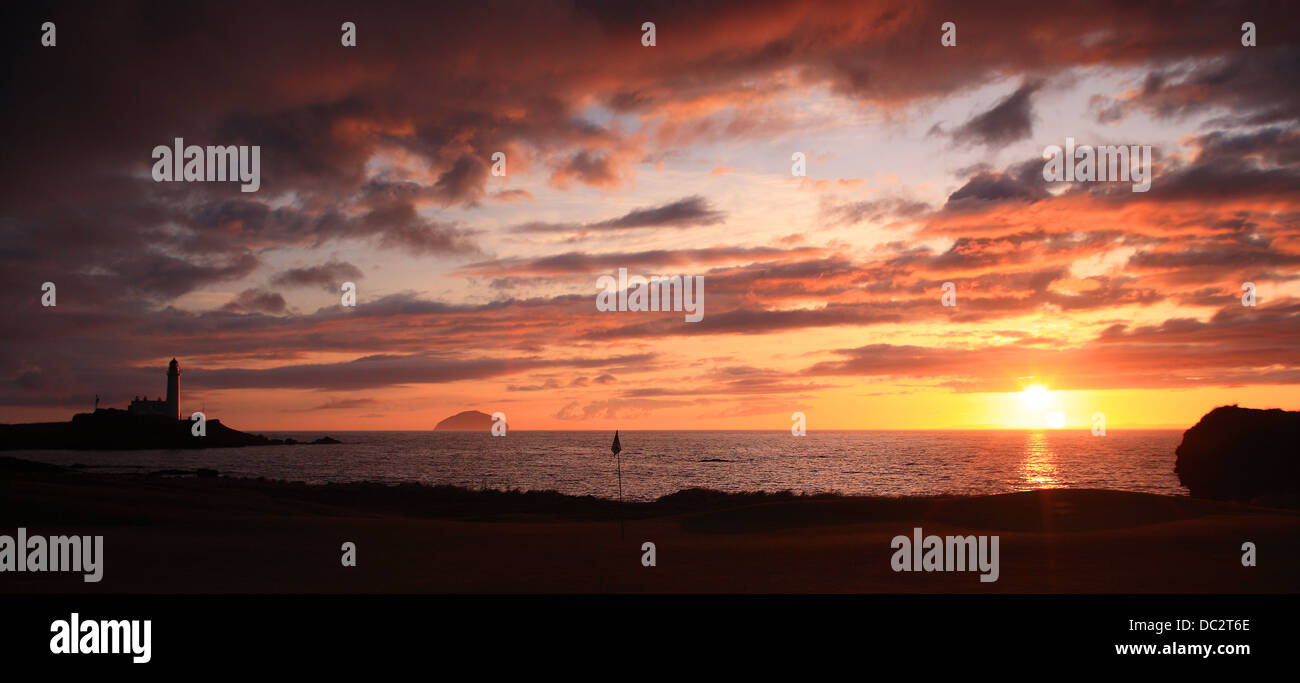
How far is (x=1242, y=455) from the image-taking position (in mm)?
63000

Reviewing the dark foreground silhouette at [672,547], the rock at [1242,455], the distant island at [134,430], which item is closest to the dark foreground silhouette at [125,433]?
the distant island at [134,430]

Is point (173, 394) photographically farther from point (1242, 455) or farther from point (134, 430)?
point (1242, 455)

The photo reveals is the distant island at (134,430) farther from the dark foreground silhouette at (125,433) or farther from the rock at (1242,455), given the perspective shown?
the rock at (1242,455)

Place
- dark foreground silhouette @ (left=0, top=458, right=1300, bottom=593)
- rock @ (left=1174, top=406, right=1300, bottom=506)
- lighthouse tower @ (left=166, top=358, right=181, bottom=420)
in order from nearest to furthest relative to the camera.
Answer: dark foreground silhouette @ (left=0, top=458, right=1300, bottom=593), rock @ (left=1174, top=406, right=1300, bottom=506), lighthouse tower @ (left=166, top=358, right=181, bottom=420)

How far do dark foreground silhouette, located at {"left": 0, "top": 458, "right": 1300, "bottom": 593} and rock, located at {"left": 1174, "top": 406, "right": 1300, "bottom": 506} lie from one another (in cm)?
4125

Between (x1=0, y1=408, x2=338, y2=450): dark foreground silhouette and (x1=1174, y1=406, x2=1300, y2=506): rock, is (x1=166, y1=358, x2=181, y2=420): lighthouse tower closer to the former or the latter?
(x1=0, y1=408, x2=338, y2=450): dark foreground silhouette

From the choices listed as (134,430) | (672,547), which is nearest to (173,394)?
(134,430)

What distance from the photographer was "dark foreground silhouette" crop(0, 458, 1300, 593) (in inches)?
571

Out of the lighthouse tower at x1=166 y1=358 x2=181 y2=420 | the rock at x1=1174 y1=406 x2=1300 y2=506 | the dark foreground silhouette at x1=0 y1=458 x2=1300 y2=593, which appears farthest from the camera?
the lighthouse tower at x1=166 y1=358 x2=181 y2=420

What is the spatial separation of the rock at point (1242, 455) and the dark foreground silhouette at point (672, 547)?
41.3m

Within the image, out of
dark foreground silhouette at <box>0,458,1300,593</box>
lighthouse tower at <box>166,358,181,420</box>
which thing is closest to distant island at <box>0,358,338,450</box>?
lighthouse tower at <box>166,358,181,420</box>
